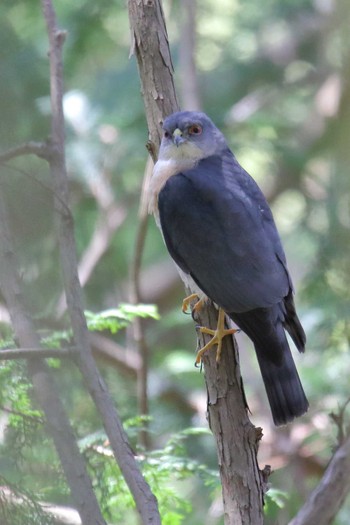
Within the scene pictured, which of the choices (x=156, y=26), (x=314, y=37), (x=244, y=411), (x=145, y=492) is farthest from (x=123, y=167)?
(x=145, y=492)

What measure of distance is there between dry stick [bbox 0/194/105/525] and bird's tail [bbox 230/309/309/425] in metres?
0.99

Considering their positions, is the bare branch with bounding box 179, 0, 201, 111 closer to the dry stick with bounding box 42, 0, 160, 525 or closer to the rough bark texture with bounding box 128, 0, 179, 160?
the rough bark texture with bounding box 128, 0, 179, 160

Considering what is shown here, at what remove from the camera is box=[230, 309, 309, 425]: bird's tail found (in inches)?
130

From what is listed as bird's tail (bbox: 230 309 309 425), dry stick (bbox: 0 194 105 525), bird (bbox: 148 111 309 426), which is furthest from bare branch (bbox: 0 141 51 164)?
bird's tail (bbox: 230 309 309 425)

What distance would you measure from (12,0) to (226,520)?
4.25m

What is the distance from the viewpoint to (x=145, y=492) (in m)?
2.65

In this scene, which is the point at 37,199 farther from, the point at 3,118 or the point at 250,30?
the point at 250,30

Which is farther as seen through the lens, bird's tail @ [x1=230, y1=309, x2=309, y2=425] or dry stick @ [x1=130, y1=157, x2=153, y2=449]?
dry stick @ [x1=130, y1=157, x2=153, y2=449]

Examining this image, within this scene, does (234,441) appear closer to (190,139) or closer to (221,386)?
(221,386)

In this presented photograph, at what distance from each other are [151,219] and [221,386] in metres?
3.58

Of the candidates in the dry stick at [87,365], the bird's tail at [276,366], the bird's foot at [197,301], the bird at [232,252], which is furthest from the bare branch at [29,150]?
the bird's tail at [276,366]

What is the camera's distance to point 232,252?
11.6 feet

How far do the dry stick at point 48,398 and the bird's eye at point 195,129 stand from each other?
5.12 ft

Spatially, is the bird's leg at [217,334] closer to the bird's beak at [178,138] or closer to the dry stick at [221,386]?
the dry stick at [221,386]
